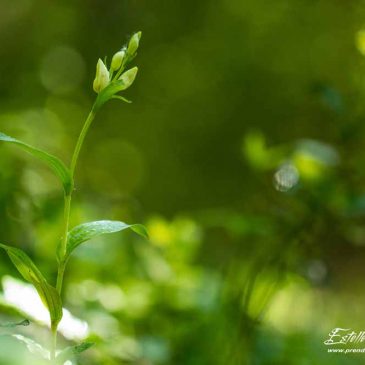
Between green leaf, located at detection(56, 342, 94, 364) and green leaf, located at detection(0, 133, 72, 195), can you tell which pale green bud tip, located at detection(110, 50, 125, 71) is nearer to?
green leaf, located at detection(0, 133, 72, 195)

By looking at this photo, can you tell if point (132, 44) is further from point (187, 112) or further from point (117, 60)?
point (187, 112)

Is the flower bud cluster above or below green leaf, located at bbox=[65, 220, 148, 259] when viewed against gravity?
above

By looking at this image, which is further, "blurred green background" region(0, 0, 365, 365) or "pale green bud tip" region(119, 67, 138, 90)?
"blurred green background" region(0, 0, 365, 365)

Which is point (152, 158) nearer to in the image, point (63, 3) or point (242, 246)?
point (63, 3)

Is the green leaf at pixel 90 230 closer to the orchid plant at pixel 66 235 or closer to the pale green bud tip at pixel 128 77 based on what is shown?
the orchid plant at pixel 66 235

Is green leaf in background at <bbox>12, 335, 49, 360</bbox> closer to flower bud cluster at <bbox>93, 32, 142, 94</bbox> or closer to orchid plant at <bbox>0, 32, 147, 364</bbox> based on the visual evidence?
orchid plant at <bbox>0, 32, 147, 364</bbox>

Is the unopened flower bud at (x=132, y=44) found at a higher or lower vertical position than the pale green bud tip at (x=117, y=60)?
higher

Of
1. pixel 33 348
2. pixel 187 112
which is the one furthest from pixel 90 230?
pixel 187 112

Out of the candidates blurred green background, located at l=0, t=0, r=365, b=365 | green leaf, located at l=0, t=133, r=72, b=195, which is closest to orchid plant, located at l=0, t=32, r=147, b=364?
green leaf, located at l=0, t=133, r=72, b=195

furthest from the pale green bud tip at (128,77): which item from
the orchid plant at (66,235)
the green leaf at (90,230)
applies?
the green leaf at (90,230)

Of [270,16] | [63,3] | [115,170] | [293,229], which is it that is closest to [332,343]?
[293,229]

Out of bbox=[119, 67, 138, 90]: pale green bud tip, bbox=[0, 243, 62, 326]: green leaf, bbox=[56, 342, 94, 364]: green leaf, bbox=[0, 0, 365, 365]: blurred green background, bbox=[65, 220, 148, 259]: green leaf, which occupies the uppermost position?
bbox=[0, 0, 365, 365]: blurred green background
